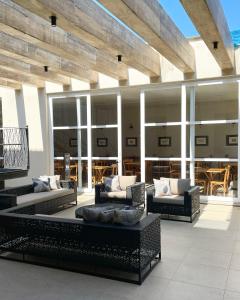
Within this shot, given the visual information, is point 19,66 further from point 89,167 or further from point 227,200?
point 227,200

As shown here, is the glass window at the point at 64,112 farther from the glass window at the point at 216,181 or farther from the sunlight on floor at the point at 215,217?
Result: the sunlight on floor at the point at 215,217

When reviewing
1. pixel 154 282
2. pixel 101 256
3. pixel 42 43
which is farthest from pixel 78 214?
pixel 42 43

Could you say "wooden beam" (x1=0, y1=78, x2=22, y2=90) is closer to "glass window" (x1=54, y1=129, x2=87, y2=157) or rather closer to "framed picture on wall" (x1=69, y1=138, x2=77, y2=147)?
"glass window" (x1=54, y1=129, x2=87, y2=157)

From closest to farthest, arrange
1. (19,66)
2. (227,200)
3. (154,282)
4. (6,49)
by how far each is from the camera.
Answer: (154,282) → (6,49) → (19,66) → (227,200)

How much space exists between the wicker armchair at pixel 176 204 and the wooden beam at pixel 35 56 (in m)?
3.46

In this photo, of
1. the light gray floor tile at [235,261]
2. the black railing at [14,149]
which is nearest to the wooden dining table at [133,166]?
the black railing at [14,149]

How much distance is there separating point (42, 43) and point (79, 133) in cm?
438

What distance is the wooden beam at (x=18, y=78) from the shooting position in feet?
25.1

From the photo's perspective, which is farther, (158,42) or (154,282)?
(158,42)

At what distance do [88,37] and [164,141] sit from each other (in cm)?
833

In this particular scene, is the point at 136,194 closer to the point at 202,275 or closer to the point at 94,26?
the point at 202,275

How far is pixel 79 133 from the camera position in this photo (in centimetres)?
939

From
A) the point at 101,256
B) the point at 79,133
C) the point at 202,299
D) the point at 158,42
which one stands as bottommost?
the point at 202,299

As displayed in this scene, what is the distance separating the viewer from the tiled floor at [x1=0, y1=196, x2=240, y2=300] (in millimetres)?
3193
